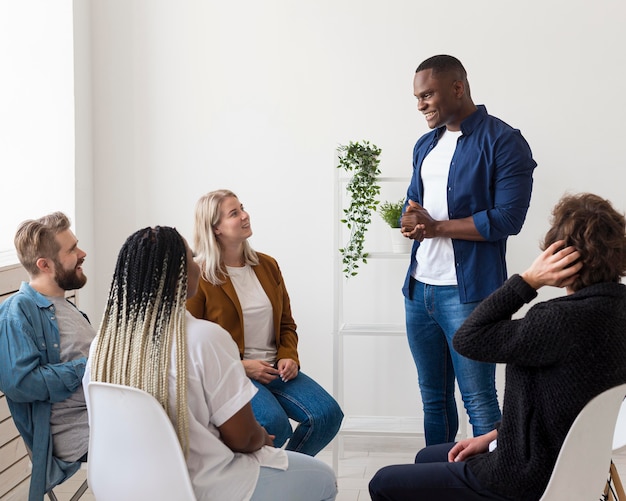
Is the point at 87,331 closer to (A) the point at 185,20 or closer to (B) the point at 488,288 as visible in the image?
(B) the point at 488,288

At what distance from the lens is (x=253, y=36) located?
147 inches

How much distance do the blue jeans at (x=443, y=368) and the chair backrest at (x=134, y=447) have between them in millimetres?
1230

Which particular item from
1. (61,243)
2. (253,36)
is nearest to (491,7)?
(253,36)

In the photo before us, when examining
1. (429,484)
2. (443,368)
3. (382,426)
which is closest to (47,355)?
(429,484)

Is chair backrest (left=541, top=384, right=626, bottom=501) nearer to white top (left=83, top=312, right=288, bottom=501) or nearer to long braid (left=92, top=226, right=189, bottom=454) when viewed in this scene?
white top (left=83, top=312, right=288, bottom=501)

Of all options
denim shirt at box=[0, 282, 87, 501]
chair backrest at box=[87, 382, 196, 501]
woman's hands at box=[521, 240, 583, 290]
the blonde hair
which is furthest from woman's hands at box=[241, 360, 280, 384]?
woman's hands at box=[521, 240, 583, 290]

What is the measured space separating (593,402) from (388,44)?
7.95 feet

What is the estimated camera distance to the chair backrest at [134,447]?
68.2 inches

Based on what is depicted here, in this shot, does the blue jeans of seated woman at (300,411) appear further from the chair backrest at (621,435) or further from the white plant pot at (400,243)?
the chair backrest at (621,435)

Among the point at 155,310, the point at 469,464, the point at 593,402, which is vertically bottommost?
the point at 469,464

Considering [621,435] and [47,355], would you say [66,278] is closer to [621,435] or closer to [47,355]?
[47,355]

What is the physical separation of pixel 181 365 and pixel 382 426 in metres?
1.94

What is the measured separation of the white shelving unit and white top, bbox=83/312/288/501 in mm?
1599

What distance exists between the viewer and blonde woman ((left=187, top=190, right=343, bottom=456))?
2777 millimetres
